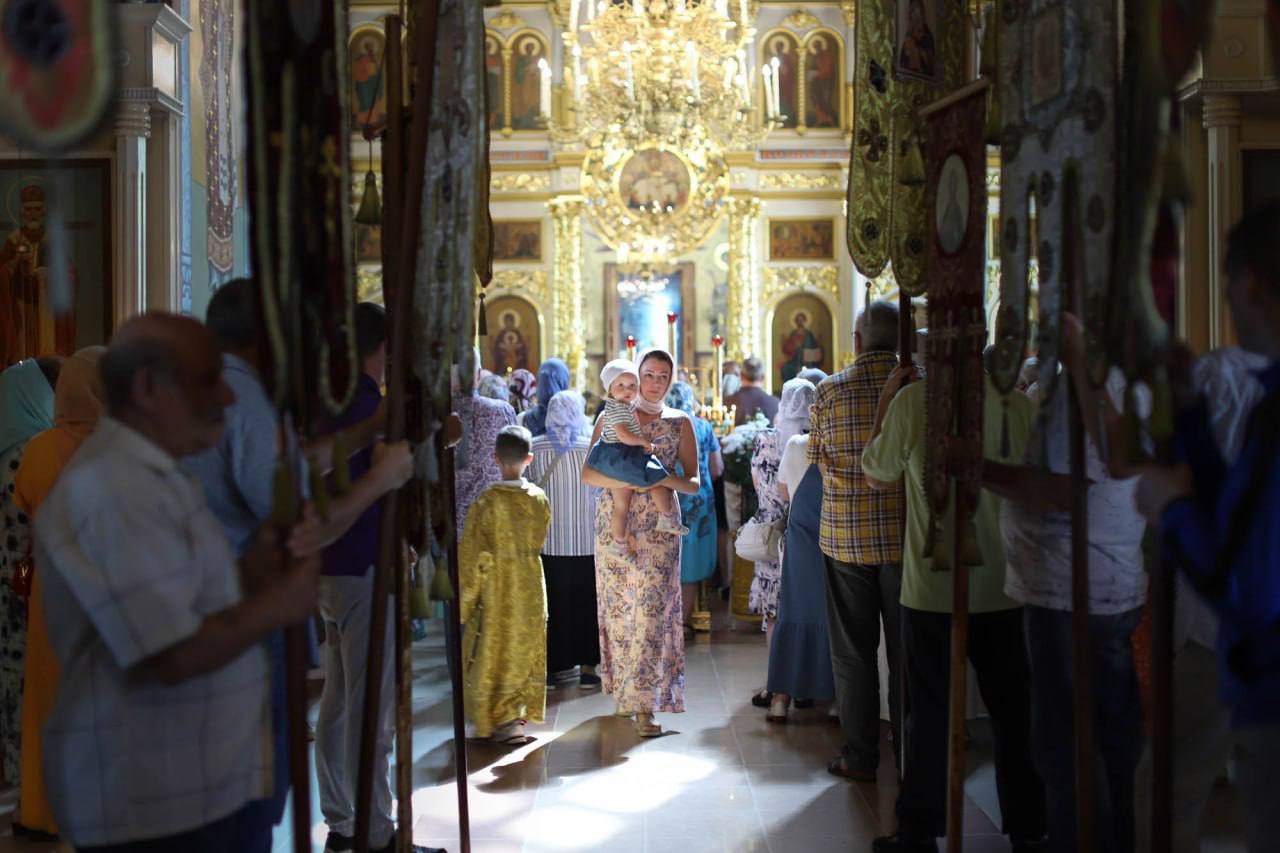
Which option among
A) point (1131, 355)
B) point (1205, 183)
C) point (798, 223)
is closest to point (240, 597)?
point (1131, 355)

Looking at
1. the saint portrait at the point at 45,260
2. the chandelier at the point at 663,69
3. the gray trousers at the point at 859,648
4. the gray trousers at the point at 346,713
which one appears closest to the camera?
the gray trousers at the point at 346,713

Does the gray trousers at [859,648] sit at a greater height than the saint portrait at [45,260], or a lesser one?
lesser

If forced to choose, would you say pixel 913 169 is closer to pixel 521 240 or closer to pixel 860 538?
pixel 860 538

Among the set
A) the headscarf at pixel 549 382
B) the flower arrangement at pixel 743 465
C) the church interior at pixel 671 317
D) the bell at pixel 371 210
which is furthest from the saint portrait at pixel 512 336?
the bell at pixel 371 210

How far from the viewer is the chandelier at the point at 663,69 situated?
1423 cm

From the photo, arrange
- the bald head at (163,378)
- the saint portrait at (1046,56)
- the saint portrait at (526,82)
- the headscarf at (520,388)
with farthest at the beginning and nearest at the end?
the saint portrait at (526,82), the headscarf at (520,388), the saint portrait at (1046,56), the bald head at (163,378)

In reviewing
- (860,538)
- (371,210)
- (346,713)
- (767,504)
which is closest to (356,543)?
(346,713)

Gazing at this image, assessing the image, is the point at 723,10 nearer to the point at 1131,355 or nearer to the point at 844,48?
the point at 844,48

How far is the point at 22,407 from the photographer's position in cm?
481

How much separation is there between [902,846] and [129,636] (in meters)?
2.91

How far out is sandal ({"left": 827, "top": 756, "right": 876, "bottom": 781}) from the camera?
509cm

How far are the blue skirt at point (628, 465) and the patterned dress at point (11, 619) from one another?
2402 mm

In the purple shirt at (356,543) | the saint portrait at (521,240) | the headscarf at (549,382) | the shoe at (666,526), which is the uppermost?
the saint portrait at (521,240)

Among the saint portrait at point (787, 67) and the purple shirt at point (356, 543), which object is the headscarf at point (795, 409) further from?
the saint portrait at point (787, 67)
